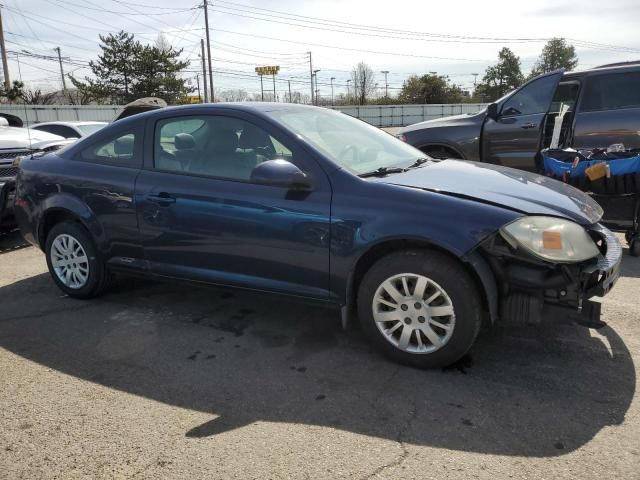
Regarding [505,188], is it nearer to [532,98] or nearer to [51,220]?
[51,220]

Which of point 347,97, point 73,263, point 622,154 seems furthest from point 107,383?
point 347,97

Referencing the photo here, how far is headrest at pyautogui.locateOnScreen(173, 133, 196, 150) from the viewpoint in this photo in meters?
3.96

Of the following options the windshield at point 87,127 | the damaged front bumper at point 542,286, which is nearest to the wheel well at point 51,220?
the damaged front bumper at point 542,286

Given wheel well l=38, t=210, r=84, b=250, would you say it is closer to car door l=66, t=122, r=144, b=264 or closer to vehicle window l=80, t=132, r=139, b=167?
car door l=66, t=122, r=144, b=264

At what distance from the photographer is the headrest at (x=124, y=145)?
4191 mm

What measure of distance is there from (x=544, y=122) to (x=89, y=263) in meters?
5.80

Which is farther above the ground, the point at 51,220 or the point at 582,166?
the point at 582,166

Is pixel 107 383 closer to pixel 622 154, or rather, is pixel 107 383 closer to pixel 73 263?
pixel 73 263

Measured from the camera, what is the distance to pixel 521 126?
7203 millimetres

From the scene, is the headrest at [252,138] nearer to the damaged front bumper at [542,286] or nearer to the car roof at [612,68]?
the damaged front bumper at [542,286]

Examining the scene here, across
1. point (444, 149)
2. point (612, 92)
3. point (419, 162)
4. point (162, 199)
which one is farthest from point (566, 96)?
point (162, 199)

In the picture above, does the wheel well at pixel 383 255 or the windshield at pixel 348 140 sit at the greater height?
the windshield at pixel 348 140

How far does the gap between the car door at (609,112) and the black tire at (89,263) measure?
224 inches

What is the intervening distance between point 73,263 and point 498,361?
3470 millimetres
